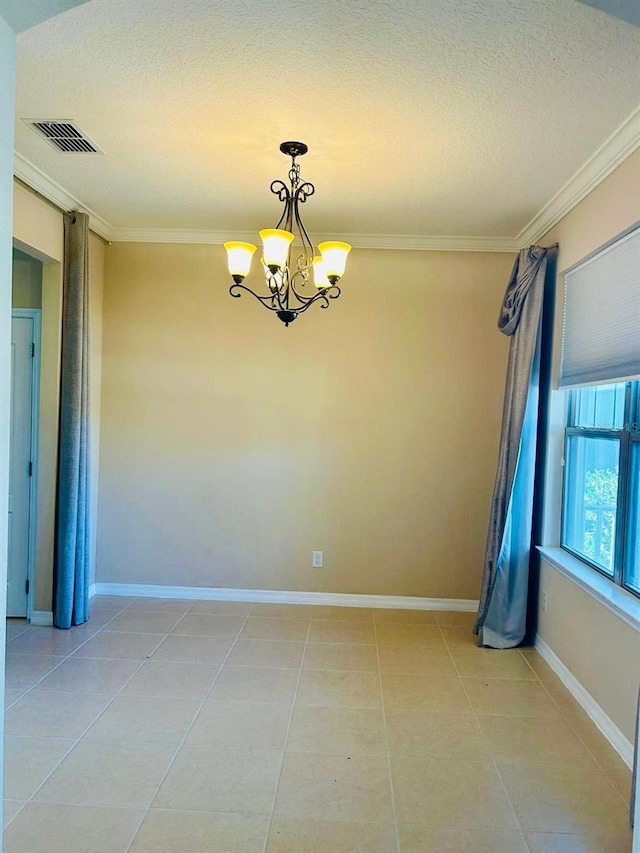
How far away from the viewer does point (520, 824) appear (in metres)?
1.97

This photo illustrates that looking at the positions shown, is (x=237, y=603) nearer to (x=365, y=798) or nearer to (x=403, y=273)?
(x=365, y=798)

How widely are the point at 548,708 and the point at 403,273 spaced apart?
2.97 meters

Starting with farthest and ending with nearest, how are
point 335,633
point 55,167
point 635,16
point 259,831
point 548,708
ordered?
point 335,633, point 55,167, point 548,708, point 259,831, point 635,16

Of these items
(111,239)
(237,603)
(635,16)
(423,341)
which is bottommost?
(237,603)

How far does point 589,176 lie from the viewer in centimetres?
281

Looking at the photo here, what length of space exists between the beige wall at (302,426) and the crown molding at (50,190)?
1.07 ft

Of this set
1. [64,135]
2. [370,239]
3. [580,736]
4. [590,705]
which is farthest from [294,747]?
[370,239]

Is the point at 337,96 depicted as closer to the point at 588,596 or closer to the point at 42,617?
the point at 588,596

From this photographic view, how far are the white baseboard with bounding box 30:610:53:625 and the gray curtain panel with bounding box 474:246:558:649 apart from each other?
9.53ft

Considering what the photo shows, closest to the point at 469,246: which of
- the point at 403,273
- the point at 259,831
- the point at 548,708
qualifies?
the point at 403,273

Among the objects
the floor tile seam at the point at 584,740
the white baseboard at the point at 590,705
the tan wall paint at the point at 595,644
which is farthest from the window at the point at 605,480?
the floor tile seam at the point at 584,740

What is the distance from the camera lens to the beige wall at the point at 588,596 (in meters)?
2.43

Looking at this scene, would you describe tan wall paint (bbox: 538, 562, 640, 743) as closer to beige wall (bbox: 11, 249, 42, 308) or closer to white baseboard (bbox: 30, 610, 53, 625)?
white baseboard (bbox: 30, 610, 53, 625)

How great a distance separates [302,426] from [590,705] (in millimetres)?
2507
